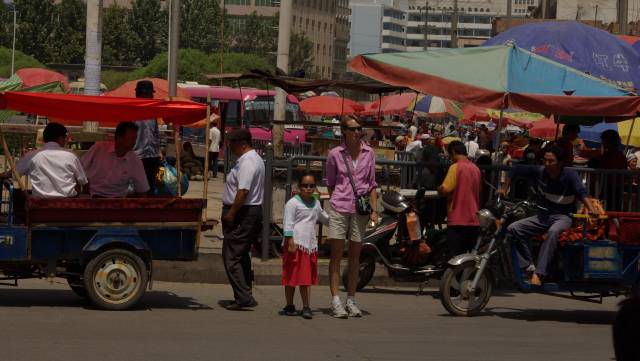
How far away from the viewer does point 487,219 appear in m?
11.2

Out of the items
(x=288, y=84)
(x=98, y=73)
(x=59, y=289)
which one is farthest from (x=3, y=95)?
(x=98, y=73)

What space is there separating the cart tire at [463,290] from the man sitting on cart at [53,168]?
3.49m

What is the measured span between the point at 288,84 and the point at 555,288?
4.64 metres

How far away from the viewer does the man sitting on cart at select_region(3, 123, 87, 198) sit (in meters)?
10.5

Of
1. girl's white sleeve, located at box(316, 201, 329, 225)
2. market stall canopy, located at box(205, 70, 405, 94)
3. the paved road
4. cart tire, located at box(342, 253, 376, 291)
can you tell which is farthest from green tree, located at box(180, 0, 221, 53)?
girl's white sleeve, located at box(316, 201, 329, 225)

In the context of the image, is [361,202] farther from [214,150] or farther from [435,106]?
[435,106]

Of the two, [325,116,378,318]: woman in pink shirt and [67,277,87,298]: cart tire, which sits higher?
[325,116,378,318]: woman in pink shirt

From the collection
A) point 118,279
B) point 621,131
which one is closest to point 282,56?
point 621,131

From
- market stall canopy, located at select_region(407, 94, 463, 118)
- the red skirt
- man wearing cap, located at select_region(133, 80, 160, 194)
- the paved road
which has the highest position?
market stall canopy, located at select_region(407, 94, 463, 118)

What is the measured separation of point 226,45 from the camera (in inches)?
4737

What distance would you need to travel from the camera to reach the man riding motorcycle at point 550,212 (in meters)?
11.1

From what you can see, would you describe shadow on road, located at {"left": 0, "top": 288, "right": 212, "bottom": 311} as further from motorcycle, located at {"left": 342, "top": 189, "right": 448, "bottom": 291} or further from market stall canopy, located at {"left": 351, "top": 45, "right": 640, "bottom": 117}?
market stall canopy, located at {"left": 351, "top": 45, "right": 640, "bottom": 117}

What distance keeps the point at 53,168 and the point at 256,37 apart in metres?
117

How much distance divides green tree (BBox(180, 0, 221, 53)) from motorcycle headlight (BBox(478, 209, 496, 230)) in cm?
10529
